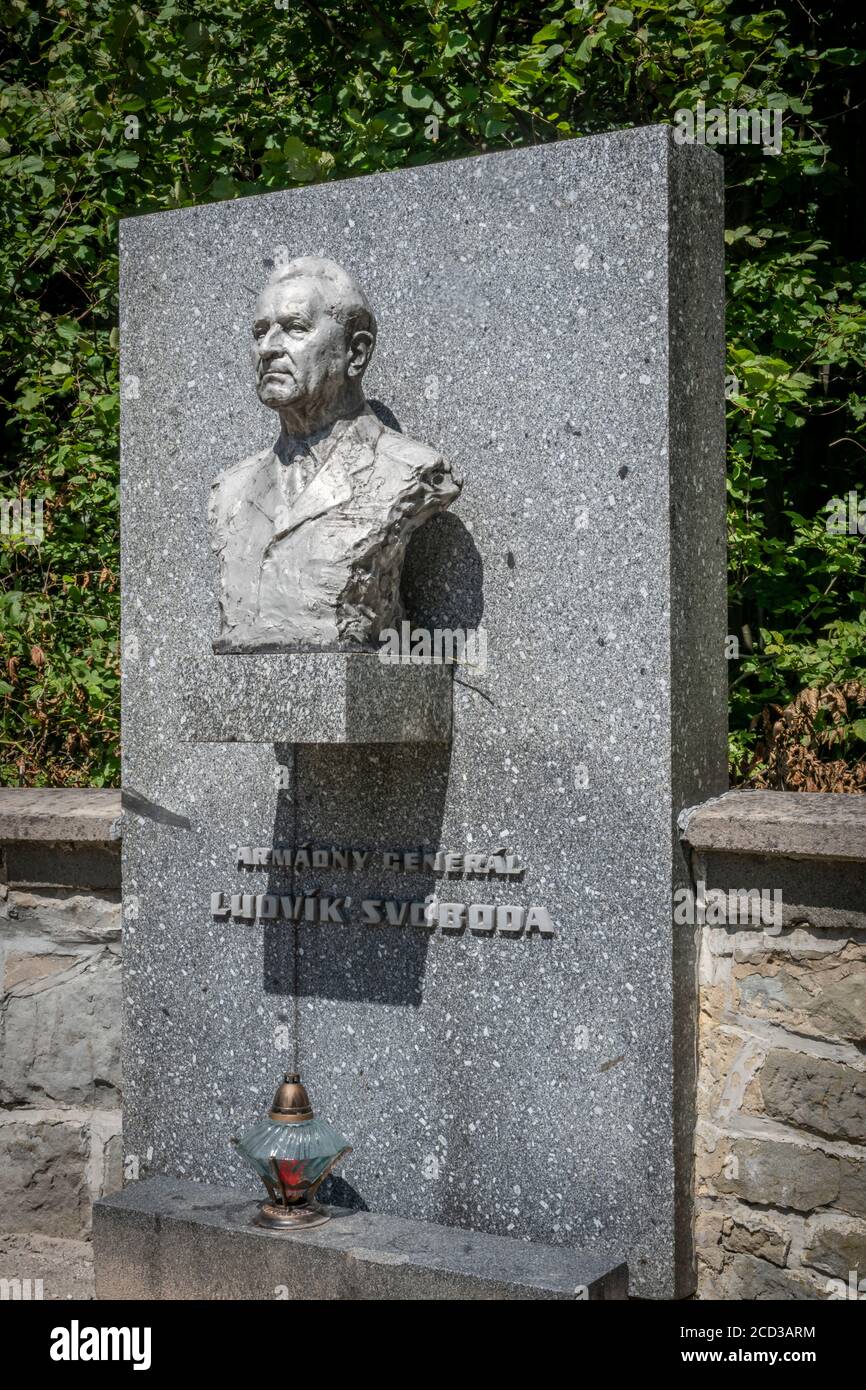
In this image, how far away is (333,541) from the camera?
2980 millimetres

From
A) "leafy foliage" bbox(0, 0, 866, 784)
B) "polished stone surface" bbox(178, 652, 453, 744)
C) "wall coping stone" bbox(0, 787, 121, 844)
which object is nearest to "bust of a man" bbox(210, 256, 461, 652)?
"polished stone surface" bbox(178, 652, 453, 744)

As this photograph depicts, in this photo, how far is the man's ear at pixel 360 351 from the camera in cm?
308

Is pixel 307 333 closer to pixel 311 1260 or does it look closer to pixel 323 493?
pixel 323 493

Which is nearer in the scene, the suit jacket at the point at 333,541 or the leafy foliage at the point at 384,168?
the suit jacket at the point at 333,541

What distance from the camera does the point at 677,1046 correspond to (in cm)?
297

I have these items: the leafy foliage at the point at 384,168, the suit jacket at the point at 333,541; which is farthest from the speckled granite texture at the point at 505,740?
the leafy foliage at the point at 384,168

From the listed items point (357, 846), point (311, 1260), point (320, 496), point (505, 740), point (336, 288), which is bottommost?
point (311, 1260)

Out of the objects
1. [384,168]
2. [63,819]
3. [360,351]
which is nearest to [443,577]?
[360,351]

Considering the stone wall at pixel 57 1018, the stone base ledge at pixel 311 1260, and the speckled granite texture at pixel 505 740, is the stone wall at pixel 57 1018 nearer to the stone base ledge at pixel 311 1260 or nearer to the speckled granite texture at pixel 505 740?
the speckled granite texture at pixel 505 740

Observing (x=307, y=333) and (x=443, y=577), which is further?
(x=443, y=577)

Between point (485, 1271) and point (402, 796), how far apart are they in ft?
3.21

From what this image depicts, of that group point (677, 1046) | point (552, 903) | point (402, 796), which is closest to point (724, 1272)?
point (677, 1046)

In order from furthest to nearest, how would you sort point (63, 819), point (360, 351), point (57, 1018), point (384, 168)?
point (384, 168) < point (57, 1018) < point (63, 819) < point (360, 351)

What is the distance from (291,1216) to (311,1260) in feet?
0.46
